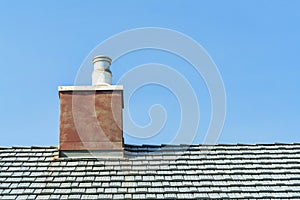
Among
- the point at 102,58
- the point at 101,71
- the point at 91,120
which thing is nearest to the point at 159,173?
the point at 91,120

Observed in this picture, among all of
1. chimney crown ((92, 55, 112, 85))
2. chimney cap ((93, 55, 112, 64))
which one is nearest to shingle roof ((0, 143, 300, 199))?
chimney crown ((92, 55, 112, 85))

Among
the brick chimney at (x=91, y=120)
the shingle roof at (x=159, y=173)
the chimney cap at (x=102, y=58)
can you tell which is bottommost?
the shingle roof at (x=159, y=173)

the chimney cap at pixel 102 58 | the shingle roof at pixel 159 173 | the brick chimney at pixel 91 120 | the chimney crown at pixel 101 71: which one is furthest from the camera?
the chimney cap at pixel 102 58

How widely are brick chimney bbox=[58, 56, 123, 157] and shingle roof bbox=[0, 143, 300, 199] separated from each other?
21 centimetres

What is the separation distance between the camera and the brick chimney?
320 inches

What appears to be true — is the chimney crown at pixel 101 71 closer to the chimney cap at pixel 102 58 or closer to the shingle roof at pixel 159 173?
the chimney cap at pixel 102 58

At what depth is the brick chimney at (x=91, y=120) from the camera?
814cm

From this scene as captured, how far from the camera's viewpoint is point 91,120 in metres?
8.32

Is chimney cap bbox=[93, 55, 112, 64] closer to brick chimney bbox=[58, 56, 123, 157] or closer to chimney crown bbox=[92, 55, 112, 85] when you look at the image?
chimney crown bbox=[92, 55, 112, 85]

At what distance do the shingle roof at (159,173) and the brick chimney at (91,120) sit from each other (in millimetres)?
211

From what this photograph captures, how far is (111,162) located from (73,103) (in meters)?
1.26

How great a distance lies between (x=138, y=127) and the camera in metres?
8.52

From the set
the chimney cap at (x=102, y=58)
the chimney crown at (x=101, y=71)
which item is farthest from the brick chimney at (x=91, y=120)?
the chimney cap at (x=102, y=58)

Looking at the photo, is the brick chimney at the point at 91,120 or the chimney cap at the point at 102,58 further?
the chimney cap at the point at 102,58
